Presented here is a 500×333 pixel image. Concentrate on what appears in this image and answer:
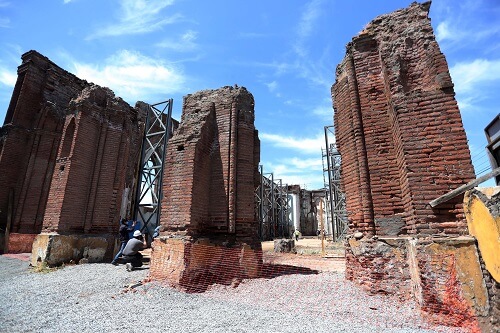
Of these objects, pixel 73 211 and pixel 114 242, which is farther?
pixel 114 242

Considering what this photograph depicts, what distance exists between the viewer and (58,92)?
14062mm

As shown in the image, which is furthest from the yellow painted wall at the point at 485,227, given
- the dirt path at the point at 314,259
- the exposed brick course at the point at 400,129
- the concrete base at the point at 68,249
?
the concrete base at the point at 68,249

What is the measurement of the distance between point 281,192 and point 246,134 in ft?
87.6

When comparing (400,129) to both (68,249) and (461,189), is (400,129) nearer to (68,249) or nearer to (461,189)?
(461,189)

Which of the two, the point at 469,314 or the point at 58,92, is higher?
the point at 58,92

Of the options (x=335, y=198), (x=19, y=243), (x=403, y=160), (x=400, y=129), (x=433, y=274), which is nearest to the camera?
(x=433, y=274)

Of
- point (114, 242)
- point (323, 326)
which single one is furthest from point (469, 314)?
point (114, 242)

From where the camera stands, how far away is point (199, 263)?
22.1 feet

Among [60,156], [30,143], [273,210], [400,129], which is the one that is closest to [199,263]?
[400,129]

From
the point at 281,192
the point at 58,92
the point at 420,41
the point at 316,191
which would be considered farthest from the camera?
the point at 316,191

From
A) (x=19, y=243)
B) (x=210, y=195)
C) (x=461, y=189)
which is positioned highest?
(x=210, y=195)

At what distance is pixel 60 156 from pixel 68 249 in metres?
3.54

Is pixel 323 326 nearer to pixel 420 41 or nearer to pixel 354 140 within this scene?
pixel 354 140

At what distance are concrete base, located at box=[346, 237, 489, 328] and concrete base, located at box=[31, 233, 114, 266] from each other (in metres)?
8.98
